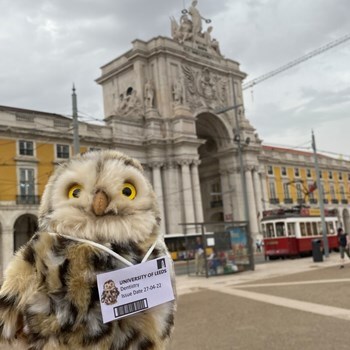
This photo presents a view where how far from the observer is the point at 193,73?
44281mm

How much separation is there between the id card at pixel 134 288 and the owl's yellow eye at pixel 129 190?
17.7 inches

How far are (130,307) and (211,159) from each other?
46.8 metres

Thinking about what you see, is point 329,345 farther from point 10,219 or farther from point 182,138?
point 182,138

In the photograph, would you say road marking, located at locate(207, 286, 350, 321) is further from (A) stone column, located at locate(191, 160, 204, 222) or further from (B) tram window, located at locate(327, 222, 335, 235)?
(A) stone column, located at locate(191, 160, 204, 222)

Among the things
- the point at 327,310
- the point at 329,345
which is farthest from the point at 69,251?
Answer: the point at 327,310

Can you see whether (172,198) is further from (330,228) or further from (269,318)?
(269,318)

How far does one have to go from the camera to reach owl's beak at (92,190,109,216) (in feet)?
8.57

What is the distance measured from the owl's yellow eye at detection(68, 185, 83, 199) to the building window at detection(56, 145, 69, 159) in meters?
33.3

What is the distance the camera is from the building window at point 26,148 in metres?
33.0

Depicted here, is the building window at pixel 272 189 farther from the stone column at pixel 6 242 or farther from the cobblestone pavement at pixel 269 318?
the cobblestone pavement at pixel 269 318

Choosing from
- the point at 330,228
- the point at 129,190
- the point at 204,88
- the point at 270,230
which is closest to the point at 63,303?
the point at 129,190

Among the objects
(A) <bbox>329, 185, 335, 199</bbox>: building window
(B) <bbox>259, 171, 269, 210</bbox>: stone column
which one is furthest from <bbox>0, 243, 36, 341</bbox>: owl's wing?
(A) <bbox>329, 185, 335, 199</bbox>: building window

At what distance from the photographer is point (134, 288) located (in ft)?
8.34

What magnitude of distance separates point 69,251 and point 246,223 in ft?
59.3
